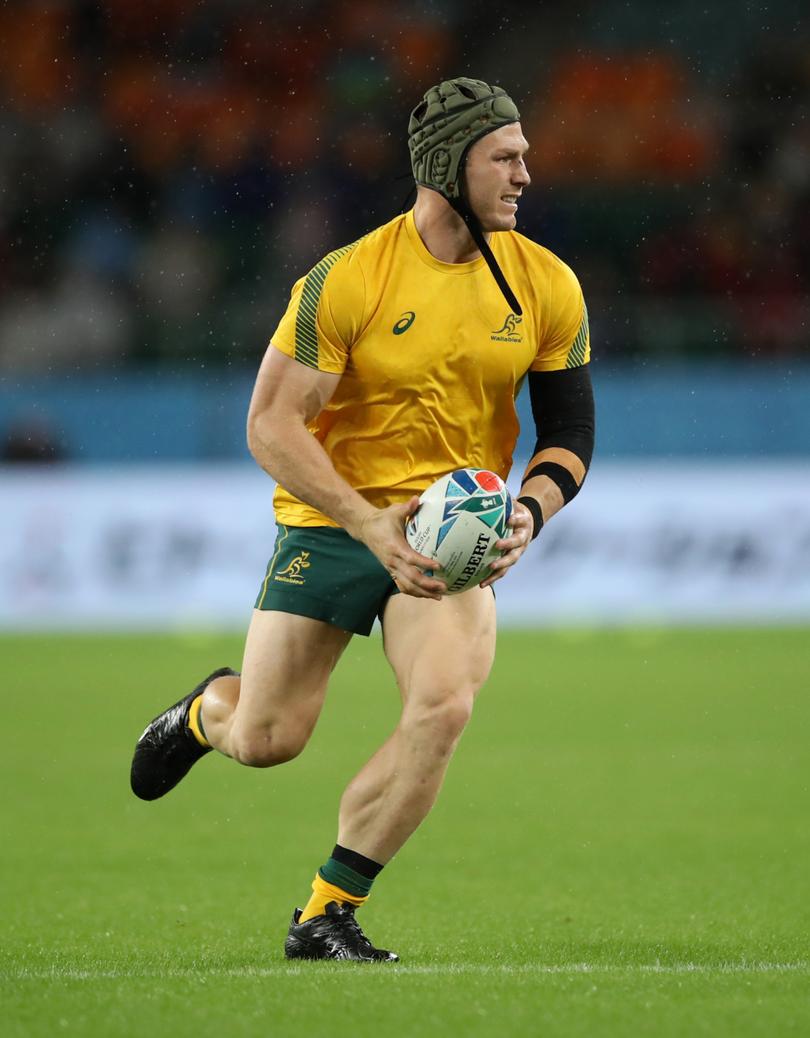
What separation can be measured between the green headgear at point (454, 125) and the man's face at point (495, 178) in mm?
30

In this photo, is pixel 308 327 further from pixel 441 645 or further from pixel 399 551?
pixel 441 645

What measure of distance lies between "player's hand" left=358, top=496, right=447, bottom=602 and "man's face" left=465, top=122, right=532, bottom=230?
0.94m

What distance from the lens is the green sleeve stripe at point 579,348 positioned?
223 inches

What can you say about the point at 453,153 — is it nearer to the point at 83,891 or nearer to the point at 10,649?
the point at 83,891

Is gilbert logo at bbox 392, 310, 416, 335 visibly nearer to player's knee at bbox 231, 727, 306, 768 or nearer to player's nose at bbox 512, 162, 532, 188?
player's nose at bbox 512, 162, 532, 188

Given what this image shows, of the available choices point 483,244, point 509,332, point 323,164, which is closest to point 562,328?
point 509,332

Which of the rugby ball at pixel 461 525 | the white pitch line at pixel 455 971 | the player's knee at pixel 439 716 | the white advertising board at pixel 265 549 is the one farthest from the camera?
the white advertising board at pixel 265 549

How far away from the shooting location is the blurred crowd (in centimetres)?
1792

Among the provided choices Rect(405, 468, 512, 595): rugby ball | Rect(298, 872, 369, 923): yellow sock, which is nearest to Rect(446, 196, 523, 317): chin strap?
Rect(405, 468, 512, 595): rugby ball

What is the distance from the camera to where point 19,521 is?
594 inches

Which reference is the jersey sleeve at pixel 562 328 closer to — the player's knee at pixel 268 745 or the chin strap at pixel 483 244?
the chin strap at pixel 483 244

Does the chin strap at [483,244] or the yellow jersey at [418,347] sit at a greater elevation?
the chin strap at [483,244]

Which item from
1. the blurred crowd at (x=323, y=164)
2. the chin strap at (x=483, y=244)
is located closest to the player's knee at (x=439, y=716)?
the chin strap at (x=483, y=244)

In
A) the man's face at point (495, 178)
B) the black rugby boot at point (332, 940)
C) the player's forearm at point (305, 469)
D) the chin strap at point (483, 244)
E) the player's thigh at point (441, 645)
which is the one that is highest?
the man's face at point (495, 178)
